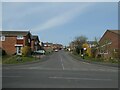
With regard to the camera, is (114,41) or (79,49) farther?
(79,49)

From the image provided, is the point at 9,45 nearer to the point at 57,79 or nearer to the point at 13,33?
the point at 13,33

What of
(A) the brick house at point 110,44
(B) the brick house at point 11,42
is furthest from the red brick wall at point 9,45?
(A) the brick house at point 110,44

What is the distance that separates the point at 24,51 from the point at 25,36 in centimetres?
1113

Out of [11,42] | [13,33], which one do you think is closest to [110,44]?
[11,42]

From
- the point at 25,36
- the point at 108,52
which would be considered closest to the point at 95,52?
the point at 108,52

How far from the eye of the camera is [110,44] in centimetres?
5906

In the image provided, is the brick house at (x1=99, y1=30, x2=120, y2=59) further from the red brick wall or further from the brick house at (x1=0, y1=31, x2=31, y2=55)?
the red brick wall

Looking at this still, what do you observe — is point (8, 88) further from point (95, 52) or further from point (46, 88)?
point (95, 52)

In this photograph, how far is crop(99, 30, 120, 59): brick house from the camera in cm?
5433

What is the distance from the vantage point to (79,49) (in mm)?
89625

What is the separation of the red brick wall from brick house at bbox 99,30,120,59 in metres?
20.0

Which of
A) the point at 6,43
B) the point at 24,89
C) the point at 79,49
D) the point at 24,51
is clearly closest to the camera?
the point at 24,89

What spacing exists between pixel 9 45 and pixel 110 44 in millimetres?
22397

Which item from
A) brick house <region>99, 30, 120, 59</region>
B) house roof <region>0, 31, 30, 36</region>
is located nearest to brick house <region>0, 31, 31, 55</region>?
house roof <region>0, 31, 30, 36</region>
